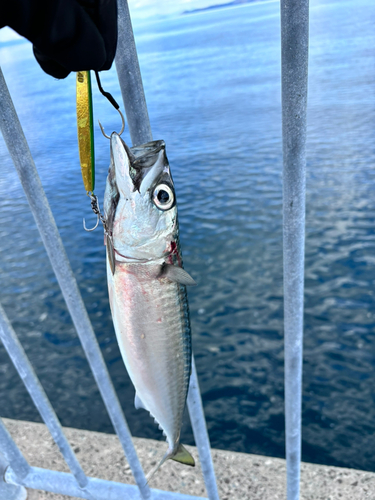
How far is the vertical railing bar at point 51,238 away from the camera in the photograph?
1.71 metres

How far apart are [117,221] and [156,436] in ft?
19.8

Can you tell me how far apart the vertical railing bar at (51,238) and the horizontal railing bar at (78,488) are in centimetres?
55

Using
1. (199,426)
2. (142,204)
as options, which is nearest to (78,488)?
(199,426)

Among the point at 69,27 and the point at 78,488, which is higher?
the point at 69,27

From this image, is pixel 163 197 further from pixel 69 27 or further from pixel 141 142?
pixel 69 27

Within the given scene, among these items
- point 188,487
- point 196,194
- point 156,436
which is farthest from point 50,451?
point 196,194

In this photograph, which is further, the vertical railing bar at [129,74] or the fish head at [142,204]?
the vertical railing bar at [129,74]

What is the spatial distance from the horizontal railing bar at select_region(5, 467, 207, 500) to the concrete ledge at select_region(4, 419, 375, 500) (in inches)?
23.9

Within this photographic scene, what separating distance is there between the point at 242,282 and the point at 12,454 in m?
7.15

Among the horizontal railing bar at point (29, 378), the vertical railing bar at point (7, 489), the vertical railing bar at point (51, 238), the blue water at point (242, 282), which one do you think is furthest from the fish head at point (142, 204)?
the blue water at point (242, 282)

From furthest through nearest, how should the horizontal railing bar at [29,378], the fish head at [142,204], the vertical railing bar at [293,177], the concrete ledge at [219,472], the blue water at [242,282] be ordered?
the blue water at [242,282] < the concrete ledge at [219,472] < the horizontal railing bar at [29,378] < the fish head at [142,204] < the vertical railing bar at [293,177]

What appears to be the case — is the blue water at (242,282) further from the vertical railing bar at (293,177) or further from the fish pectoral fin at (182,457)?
the vertical railing bar at (293,177)

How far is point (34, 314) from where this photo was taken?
9.55m

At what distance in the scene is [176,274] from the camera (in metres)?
1.62
